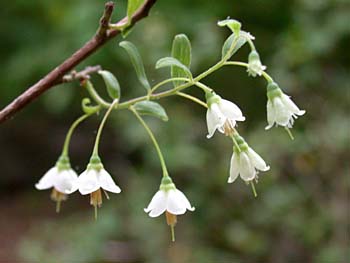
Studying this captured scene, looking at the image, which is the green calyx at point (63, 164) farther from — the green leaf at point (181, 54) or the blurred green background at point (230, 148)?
the blurred green background at point (230, 148)

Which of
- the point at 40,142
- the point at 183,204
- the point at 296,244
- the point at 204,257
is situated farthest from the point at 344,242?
the point at 40,142

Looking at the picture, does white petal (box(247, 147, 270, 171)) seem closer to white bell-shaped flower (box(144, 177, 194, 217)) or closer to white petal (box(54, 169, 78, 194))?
white bell-shaped flower (box(144, 177, 194, 217))

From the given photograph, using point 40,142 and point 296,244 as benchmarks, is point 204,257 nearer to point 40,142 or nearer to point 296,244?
point 296,244

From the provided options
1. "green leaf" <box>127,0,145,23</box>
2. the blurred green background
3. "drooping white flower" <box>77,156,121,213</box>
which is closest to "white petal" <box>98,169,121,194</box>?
"drooping white flower" <box>77,156,121,213</box>

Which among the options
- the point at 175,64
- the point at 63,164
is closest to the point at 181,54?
the point at 175,64

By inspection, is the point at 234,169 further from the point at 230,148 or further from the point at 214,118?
the point at 230,148
